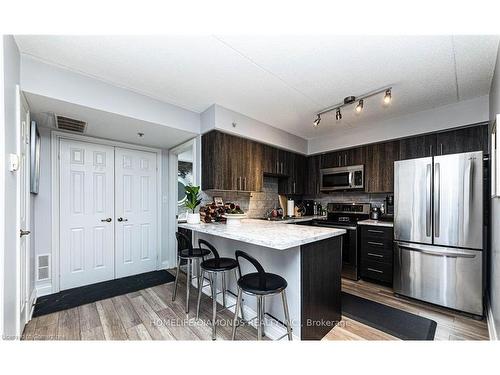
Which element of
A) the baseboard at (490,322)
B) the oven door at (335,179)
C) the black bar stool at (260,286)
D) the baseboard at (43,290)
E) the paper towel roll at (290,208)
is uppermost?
the oven door at (335,179)

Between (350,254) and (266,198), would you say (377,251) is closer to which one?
(350,254)

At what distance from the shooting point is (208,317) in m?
2.22

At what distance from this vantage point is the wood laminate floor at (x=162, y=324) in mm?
1902

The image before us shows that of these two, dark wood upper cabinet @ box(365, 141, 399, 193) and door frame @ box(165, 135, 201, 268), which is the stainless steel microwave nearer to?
dark wood upper cabinet @ box(365, 141, 399, 193)

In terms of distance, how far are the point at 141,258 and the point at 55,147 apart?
1994 millimetres

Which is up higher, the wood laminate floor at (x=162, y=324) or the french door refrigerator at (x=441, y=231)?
the french door refrigerator at (x=441, y=231)

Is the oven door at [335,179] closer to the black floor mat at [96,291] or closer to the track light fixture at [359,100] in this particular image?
the track light fixture at [359,100]

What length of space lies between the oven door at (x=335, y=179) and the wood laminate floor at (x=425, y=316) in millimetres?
1802

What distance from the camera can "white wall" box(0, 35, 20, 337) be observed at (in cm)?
127

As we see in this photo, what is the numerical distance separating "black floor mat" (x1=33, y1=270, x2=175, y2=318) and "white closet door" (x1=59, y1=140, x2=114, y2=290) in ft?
0.56

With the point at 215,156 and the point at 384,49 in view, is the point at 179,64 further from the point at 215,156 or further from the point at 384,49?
the point at 384,49

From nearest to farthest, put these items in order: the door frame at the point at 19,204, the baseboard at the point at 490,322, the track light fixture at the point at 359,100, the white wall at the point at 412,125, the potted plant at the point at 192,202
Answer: the door frame at the point at 19,204 → the baseboard at the point at 490,322 → the track light fixture at the point at 359,100 → the white wall at the point at 412,125 → the potted plant at the point at 192,202

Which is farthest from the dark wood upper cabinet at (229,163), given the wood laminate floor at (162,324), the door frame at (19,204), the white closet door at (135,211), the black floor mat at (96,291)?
the door frame at (19,204)

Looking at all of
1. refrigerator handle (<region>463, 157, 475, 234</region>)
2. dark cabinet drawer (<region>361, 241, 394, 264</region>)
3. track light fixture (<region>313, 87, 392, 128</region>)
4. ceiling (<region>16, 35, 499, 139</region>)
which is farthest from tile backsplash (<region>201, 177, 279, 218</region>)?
refrigerator handle (<region>463, 157, 475, 234</region>)
